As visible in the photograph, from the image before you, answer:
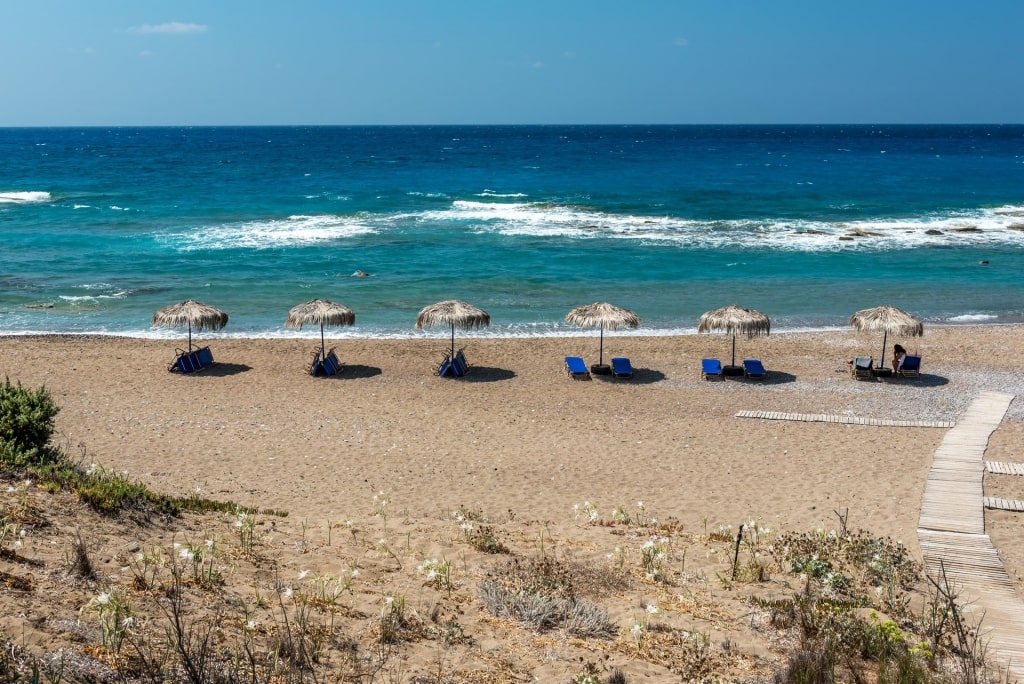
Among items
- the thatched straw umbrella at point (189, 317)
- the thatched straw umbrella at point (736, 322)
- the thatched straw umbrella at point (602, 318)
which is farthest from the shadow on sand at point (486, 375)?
the thatched straw umbrella at point (189, 317)

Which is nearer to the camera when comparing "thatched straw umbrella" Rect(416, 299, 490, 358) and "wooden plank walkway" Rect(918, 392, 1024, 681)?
"wooden plank walkway" Rect(918, 392, 1024, 681)

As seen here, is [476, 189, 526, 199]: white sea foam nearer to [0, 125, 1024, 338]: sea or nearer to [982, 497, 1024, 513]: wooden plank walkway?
[0, 125, 1024, 338]: sea

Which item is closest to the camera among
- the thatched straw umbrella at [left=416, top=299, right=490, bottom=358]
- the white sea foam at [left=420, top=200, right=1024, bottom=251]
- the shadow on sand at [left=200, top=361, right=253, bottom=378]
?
the shadow on sand at [left=200, top=361, right=253, bottom=378]

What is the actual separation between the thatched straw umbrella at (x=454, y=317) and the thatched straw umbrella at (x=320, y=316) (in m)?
1.80

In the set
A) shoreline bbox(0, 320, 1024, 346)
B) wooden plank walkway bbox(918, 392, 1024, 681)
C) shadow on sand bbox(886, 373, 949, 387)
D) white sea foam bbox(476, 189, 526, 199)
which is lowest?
wooden plank walkway bbox(918, 392, 1024, 681)

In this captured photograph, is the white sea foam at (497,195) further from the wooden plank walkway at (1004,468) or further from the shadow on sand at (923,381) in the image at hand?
the wooden plank walkway at (1004,468)

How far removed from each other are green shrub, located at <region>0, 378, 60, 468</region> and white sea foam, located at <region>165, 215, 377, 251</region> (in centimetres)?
2647

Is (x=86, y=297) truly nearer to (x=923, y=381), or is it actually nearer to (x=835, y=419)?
(x=835, y=419)

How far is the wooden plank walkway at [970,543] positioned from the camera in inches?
300

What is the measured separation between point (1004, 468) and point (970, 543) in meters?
3.24

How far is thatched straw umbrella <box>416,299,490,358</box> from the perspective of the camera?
18875 millimetres

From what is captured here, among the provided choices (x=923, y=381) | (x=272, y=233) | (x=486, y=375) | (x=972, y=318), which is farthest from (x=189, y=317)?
(x=972, y=318)

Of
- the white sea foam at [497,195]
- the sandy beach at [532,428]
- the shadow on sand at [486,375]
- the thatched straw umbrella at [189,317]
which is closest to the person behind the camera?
the sandy beach at [532,428]

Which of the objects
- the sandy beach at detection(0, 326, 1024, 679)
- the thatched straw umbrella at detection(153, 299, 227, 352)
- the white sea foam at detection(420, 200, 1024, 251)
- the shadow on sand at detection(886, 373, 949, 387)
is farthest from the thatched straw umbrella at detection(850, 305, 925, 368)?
the white sea foam at detection(420, 200, 1024, 251)
